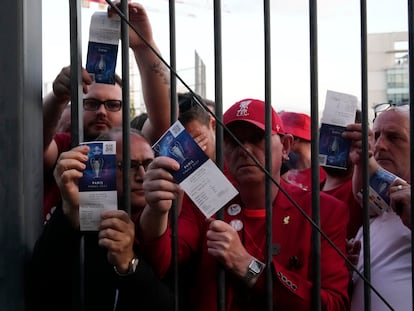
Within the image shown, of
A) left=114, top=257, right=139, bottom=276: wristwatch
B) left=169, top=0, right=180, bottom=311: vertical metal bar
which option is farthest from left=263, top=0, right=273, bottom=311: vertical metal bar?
left=114, top=257, right=139, bottom=276: wristwatch

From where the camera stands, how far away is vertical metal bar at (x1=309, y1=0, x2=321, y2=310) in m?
1.42

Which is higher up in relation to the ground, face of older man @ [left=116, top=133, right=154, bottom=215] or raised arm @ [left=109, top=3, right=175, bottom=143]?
raised arm @ [left=109, top=3, right=175, bottom=143]

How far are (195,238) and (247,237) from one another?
15 cm

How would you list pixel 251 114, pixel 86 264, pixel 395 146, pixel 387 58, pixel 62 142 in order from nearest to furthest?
pixel 86 264, pixel 251 114, pixel 395 146, pixel 62 142, pixel 387 58

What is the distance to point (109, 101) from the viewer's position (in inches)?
90.4

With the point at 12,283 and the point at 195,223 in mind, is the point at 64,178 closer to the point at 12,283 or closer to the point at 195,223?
the point at 12,283

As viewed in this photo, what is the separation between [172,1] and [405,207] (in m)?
0.83

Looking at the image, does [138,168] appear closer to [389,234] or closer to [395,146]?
[389,234]

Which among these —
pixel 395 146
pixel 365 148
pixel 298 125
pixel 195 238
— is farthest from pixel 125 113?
pixel 298 125

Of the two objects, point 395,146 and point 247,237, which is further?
point 395,146

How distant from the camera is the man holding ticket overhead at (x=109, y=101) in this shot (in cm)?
158

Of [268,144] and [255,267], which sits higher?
[268,144]

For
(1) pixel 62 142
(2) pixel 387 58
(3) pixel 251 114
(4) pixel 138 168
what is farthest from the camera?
(2) pixel 387 58

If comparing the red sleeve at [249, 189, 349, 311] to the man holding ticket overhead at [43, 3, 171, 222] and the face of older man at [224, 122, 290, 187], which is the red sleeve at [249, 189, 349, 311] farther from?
the man holding ticket overhead at [43, 3, 171, 222]
